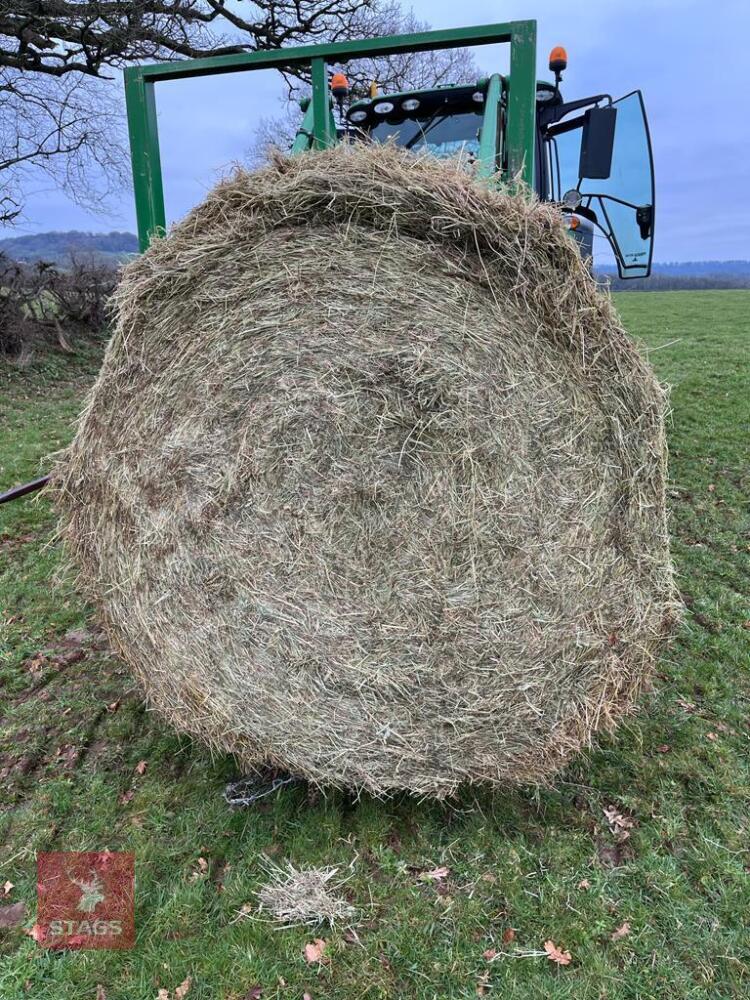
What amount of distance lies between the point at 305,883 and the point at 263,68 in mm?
3810

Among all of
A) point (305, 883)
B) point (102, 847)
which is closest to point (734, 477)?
point (305, 883)

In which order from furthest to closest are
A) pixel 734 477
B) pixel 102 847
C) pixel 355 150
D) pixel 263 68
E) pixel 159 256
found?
pixel 734 477
pixel 263 68
pixel 102 847
pixel 159 256
pixel 355 150

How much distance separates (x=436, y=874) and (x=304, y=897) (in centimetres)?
48

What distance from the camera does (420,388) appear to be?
2256mm

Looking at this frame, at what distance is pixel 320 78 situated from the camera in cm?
361

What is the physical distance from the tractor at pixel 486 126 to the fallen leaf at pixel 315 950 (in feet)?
7.14

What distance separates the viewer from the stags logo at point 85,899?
85.0 inches

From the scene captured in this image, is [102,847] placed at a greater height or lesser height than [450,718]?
lesser

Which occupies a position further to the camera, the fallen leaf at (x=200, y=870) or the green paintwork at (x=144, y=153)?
the green paintwork at (x=144, y=153)

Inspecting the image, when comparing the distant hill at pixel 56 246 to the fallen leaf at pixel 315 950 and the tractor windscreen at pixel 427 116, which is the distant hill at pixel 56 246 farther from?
the fallen leaf at pixel 315 950

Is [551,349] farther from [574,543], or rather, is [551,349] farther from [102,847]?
[102,847]

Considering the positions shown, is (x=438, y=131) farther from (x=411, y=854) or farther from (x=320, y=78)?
(x=411, y=854)

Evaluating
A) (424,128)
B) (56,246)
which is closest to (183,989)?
(424,128)

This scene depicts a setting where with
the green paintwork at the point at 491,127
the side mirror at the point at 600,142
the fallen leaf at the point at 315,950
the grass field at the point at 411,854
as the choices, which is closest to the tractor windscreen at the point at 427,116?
the green paintwork at the point at 491,127
